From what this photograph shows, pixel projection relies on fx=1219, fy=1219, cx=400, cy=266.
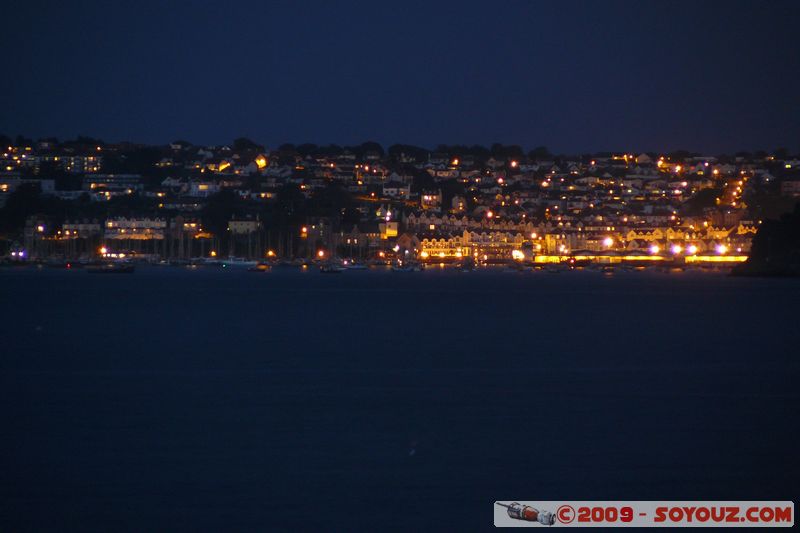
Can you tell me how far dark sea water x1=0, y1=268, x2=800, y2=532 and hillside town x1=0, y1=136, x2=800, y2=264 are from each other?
231 feet

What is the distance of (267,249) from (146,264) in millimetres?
10892

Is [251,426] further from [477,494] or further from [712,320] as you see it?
[712,320]

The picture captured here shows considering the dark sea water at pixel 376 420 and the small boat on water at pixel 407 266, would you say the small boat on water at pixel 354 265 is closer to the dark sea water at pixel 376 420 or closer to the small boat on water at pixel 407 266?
the small boat on water at pixel 407 266

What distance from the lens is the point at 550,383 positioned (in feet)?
69.1

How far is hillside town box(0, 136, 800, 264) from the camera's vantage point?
358 feet

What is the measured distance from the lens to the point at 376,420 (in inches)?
667
